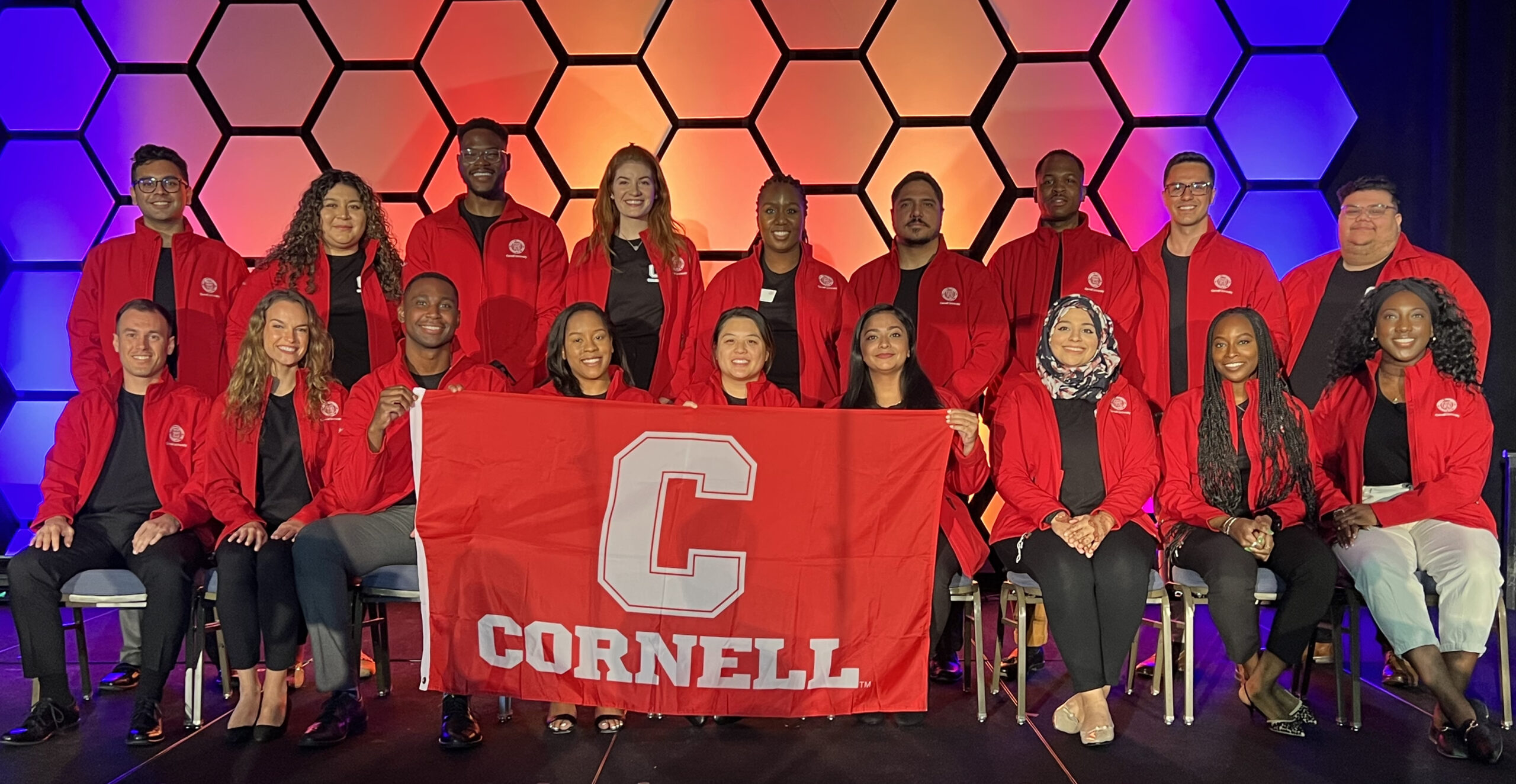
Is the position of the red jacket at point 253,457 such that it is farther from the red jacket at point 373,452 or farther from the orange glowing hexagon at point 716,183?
the orange glowing hexagon at point 716,183

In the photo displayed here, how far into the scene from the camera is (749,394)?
12.4ft

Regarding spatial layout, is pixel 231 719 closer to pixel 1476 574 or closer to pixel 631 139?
pixel 631 139

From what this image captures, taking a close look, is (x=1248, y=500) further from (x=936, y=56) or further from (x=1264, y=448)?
(x=936, y=56)

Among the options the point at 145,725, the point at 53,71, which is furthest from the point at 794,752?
the point at 53,71

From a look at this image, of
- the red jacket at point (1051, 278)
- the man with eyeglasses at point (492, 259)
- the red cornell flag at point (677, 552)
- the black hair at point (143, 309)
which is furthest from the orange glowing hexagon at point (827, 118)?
the black hair at point (143, 309)

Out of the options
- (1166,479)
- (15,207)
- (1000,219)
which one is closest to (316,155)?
(15,207)

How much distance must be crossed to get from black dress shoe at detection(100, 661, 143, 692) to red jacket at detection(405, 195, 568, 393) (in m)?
1.71

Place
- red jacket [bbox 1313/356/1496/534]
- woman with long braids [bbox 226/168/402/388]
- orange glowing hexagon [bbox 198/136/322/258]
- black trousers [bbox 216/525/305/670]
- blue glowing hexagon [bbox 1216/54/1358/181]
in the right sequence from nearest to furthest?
1. black trousers [bbox 216/525/305/670]
2. red jacket [bbox 1313/356/1496/534]
3. woman with long braids [bbox 226/168/402/388]
4. blue glowing hexagon [bbox 1216/54/1358/181]
5. orange glowing hexagon [bbox 198/136/322/258]

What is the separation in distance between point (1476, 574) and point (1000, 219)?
2.69 metres

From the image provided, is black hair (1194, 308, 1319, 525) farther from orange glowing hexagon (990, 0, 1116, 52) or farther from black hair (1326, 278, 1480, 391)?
orange glowing hexagon (990, 0, 1116, 52)

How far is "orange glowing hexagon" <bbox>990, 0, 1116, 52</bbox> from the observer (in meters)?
5.37

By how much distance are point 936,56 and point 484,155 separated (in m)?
2.31

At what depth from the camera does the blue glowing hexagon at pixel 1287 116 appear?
5301 mm

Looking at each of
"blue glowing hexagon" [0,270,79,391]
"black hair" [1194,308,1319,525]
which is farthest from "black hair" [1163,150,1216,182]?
"blue glowing hexagon" [0,270,79,391]
